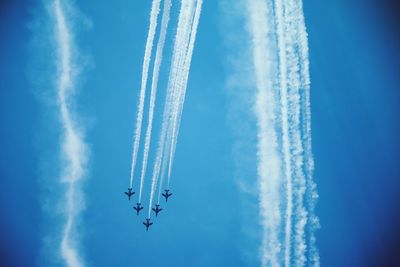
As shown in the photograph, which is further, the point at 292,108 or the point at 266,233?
the point at 266,233

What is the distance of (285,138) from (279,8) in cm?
483

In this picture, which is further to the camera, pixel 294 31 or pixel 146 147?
pixel 146 147

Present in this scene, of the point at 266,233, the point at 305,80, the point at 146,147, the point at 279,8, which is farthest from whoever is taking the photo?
the point at 266,233

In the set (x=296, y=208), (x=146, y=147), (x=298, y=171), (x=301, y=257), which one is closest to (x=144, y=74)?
(x=146, y=147)

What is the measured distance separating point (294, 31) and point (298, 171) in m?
5.46

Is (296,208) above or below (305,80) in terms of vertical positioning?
below

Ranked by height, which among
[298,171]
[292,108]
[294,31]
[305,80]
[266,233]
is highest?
[294,31]

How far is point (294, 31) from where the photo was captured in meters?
10.3

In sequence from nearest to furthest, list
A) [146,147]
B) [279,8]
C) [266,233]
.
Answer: [279,8] → [146,147] → [266,233]

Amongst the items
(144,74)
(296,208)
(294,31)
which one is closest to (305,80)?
(294,31)

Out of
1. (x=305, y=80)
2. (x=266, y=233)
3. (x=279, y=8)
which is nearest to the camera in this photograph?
(x=279, y=8)

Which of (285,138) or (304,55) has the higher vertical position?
(304,55)

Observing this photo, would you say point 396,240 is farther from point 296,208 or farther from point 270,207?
point 270,207

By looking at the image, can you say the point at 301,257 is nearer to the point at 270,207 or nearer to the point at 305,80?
the point at 270,207
